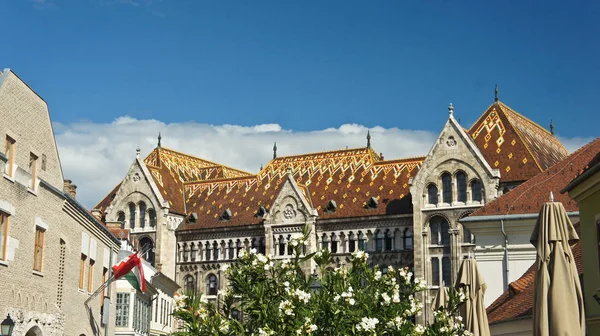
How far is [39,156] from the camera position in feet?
86.2

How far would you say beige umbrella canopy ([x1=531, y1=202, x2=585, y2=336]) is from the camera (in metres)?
16.1

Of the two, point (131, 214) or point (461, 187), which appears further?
point (131, 214)

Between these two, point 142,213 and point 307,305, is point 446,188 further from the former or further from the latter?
point 307,305

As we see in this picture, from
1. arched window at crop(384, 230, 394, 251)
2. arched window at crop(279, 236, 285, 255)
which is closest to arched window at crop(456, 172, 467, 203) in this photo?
arched window at crop(384, 230, 394, 251)

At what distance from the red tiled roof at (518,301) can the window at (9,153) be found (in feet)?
44.0

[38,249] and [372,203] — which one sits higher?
[372,203]

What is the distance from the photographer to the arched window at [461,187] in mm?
68938

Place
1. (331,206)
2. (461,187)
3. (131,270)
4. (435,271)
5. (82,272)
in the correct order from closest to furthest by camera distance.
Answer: (82,272) < (131,270) < (435,271) < (461,187) < (331,206)

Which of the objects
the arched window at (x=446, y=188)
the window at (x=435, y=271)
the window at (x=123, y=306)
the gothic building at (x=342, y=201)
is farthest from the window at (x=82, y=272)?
the arched window at (x=446, y=188)

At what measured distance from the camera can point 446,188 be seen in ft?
229

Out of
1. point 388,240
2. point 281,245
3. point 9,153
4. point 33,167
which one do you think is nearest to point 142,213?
point 281,245

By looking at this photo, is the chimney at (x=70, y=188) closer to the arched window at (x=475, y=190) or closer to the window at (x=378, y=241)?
the arched window at (x=475, y=190)

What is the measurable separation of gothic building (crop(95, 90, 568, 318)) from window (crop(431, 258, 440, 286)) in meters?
0.09

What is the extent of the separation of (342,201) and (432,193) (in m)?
9.43
